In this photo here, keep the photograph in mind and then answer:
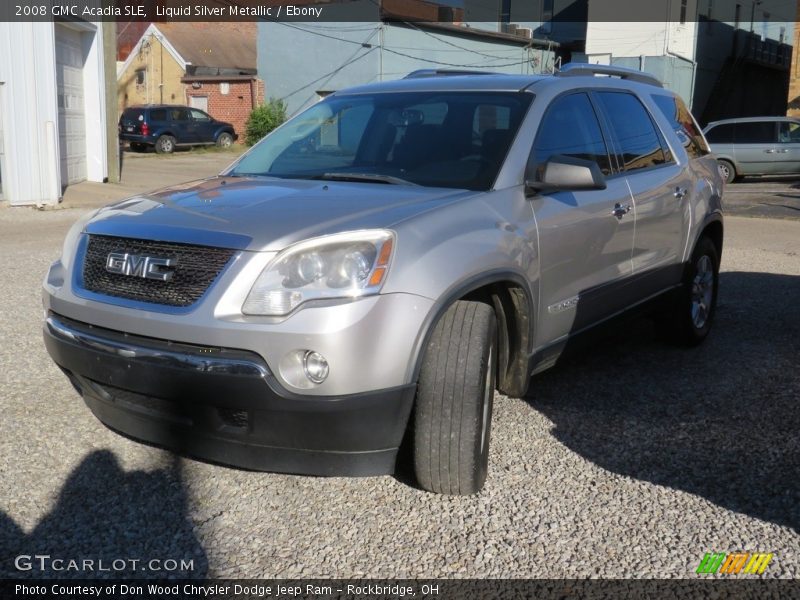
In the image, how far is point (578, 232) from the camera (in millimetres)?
4523

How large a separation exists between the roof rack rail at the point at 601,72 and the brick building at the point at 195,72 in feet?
111

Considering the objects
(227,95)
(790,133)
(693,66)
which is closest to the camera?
(790,133)

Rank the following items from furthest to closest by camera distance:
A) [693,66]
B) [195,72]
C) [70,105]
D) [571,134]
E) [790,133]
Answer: [195,72] → [693,66] → [790,133] → [70,105] → [571,134]

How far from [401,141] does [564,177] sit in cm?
96

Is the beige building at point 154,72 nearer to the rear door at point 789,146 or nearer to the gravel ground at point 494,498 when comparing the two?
the rear door at point 789,146

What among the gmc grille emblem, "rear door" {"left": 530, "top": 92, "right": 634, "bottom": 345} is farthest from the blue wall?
the gmc grille emblem

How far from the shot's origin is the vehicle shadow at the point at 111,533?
320cm

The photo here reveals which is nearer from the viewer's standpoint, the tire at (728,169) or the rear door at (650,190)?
the rear door at (650,190)

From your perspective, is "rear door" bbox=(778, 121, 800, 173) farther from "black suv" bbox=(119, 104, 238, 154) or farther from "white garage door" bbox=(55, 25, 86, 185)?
"black suv" bbox=(119, 104, 238, 154)

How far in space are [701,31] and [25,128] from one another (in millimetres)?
30660

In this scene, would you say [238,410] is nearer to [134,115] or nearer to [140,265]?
[140,265]

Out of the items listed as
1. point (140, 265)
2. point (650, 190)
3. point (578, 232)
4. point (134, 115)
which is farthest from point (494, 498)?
point (134, 115)

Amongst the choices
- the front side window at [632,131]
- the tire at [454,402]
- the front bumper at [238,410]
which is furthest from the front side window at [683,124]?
the front bumper at [238,410]

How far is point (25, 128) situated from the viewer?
14.4 metres
